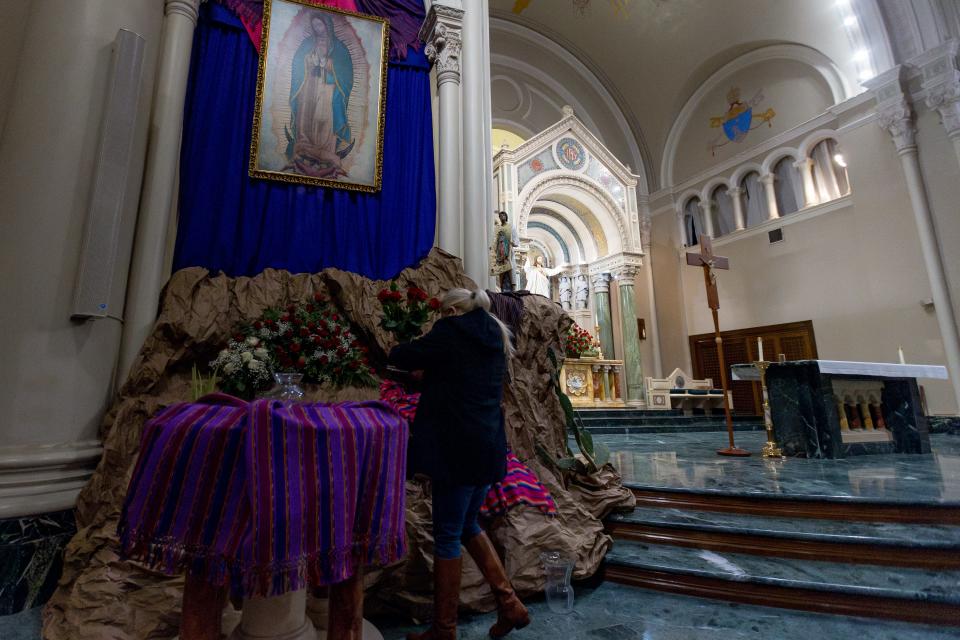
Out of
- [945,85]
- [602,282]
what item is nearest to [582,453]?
[602,282]

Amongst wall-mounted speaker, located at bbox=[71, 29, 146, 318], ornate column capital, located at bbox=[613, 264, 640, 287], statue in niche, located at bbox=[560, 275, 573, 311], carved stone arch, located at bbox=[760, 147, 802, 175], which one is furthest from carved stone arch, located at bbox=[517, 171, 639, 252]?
wall-mounted speaker, located at bbox=[71, 29, 146, 318]

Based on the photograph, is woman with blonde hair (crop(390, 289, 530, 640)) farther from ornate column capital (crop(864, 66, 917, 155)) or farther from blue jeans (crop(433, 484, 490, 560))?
ornate column capital (crop(864, 66, 917, 155))

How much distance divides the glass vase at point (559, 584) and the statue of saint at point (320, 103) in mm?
3569

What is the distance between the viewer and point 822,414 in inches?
181

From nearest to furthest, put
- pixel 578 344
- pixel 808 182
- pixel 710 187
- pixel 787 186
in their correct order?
pixel 578 344
pixel 808 182
pixel 787 186
pixel 710 187

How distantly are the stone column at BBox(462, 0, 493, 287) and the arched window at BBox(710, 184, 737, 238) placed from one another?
8.83m

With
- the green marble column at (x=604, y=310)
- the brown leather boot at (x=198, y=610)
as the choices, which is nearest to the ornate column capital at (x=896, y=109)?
the green marble column at (x=604, y=310)

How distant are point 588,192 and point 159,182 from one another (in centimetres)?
948

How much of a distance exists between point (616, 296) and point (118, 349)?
10.3 metres

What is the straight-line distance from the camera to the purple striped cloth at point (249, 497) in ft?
4.20

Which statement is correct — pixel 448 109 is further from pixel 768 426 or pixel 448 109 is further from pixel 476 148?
pixel 768 426

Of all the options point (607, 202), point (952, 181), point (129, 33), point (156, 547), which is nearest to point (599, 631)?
point (156, 547)

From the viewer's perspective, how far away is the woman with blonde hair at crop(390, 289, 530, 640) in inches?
71.0

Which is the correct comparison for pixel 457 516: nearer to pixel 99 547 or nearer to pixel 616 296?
pixel 99 547
